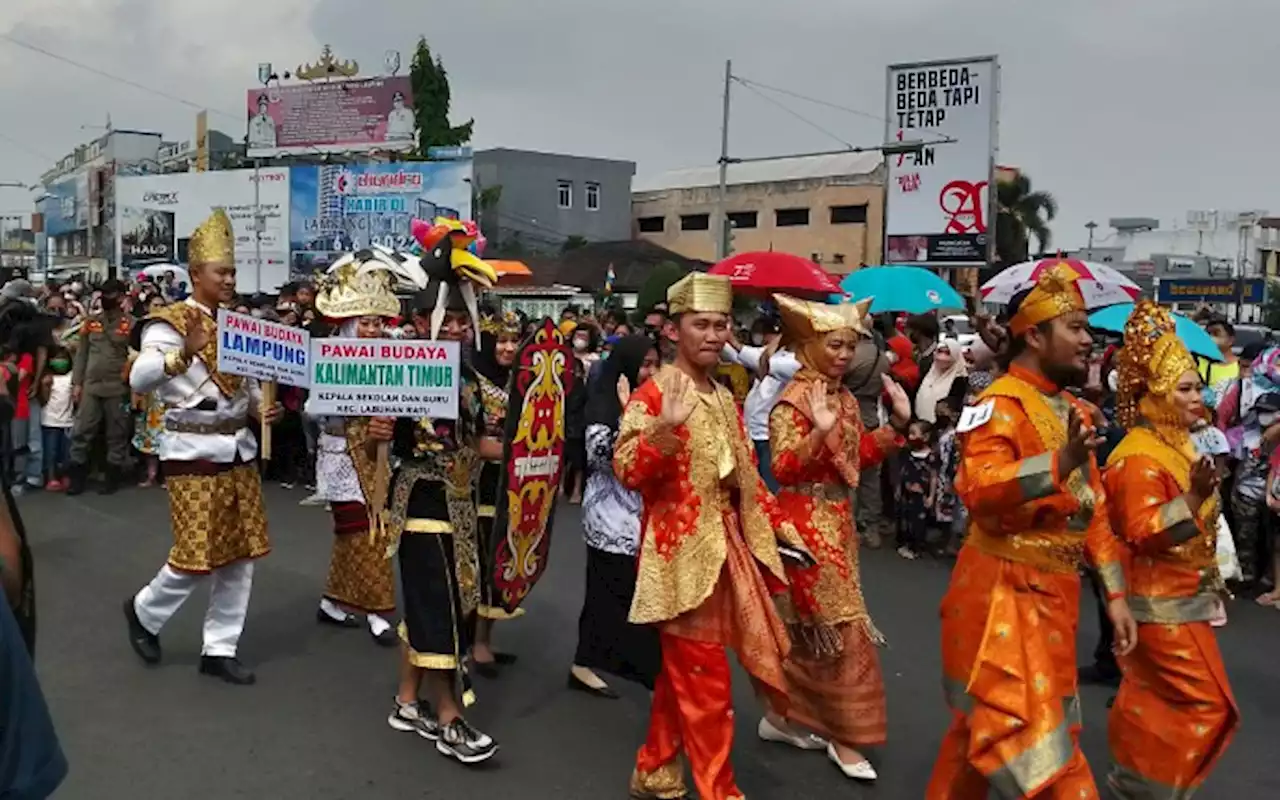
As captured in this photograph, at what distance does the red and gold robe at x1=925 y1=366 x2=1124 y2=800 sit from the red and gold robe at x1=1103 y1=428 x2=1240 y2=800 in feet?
1.31

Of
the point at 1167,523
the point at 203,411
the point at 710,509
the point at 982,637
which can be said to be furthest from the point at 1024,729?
the point at 203,411

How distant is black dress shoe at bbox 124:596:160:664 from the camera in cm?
566

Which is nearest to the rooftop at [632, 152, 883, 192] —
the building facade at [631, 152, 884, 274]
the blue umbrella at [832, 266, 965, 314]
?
the building facade at [631, 152, 884, 274]

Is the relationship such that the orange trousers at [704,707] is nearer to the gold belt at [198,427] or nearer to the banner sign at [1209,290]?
the gold belt at [198,427]

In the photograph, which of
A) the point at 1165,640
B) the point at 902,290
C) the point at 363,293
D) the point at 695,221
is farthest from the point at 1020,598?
the point at 695,221

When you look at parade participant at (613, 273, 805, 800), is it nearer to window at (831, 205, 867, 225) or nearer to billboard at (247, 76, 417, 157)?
billboard at (247, 76, 417, 157)

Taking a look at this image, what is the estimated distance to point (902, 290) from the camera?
11.2 m

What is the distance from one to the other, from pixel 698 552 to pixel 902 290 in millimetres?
7705

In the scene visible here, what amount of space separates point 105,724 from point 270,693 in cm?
71

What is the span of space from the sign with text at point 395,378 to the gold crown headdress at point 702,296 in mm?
966

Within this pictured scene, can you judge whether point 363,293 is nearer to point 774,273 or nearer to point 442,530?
point 442,530

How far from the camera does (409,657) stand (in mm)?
4695

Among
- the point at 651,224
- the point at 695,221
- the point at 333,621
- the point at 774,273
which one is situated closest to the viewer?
the point at 333,621

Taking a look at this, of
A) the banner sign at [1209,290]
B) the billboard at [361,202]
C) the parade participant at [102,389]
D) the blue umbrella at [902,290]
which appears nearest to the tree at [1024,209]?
the banner sign at [1209,290]
